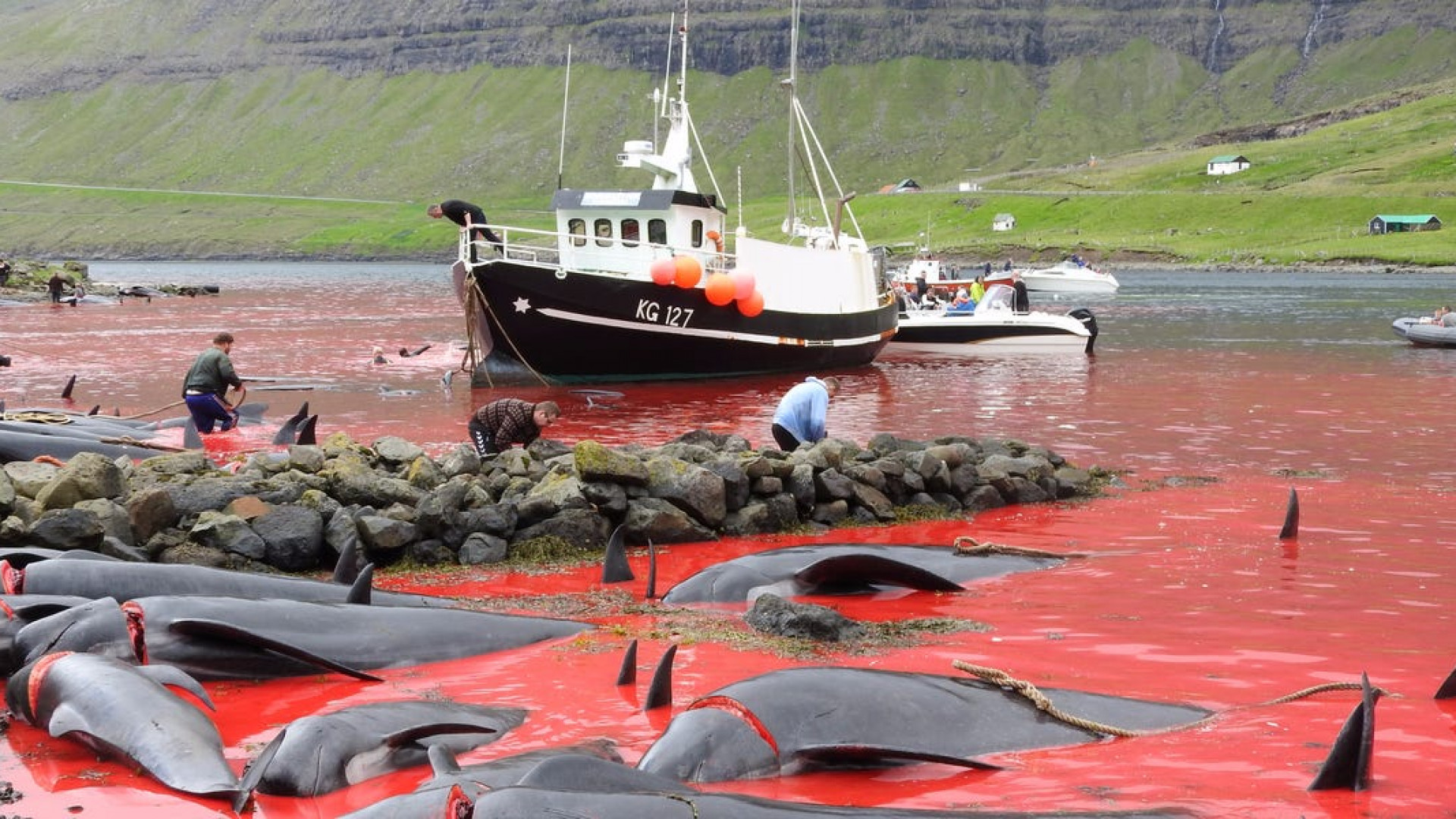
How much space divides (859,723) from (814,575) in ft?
12.8

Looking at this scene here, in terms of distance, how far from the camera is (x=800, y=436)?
17.3 m

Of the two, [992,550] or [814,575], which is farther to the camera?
[992,550]

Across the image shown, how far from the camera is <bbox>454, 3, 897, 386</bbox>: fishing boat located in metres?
29.8

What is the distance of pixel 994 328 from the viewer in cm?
4206

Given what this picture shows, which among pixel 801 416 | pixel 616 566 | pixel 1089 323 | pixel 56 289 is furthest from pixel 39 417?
pixel 56 289

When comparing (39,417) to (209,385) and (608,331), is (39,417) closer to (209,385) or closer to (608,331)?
(209,385)

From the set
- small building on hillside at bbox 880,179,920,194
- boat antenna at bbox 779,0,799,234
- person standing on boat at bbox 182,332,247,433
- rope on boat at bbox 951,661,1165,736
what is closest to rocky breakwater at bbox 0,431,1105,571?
rope on boat at bbox 951,661,1165,736

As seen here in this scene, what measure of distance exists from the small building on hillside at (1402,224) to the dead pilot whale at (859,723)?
115m

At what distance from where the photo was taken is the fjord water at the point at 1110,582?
684 cm

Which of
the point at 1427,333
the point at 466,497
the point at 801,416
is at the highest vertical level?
the point at 1427,333

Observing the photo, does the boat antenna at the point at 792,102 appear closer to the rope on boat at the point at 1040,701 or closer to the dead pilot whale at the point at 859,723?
the rope on boat at the point at 1040,701

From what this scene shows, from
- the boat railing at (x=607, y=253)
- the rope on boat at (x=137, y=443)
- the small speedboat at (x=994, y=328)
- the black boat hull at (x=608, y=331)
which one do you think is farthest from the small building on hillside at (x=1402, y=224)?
the rope on boat at (x=137, y=443)

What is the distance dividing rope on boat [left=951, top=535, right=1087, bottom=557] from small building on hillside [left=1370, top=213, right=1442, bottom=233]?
110m

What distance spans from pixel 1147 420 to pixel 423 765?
19.6 m
